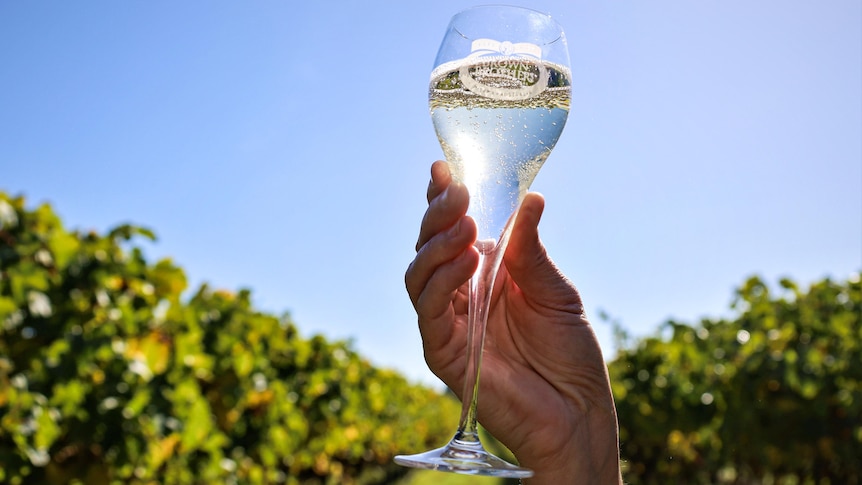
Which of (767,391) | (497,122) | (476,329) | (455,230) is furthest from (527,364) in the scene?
(767,391)

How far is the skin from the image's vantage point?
179 centimetres

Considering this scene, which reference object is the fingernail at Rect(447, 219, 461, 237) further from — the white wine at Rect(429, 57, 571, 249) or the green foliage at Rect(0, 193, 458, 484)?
the green foliage at Rect(0, 193, 458, 484)

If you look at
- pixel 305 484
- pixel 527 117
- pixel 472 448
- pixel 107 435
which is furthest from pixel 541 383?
pixel 305 484

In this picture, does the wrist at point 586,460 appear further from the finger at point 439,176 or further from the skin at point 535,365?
the finger at point 439,176

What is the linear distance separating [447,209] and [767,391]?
17.2 ft

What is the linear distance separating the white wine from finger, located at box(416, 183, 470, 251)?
3 cm

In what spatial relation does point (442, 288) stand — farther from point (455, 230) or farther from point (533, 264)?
point (533, 264)

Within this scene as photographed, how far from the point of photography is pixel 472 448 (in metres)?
1.48

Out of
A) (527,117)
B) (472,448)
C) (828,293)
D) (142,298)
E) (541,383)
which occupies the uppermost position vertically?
(828,293)

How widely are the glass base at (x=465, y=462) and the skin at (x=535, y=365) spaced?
1.06 ft

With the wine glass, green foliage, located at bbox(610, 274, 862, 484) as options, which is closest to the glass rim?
the wine glass

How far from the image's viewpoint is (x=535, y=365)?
6.50 ft

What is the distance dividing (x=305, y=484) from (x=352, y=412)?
122cm

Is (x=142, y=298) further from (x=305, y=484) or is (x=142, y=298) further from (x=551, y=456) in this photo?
(x=305, y=484)
